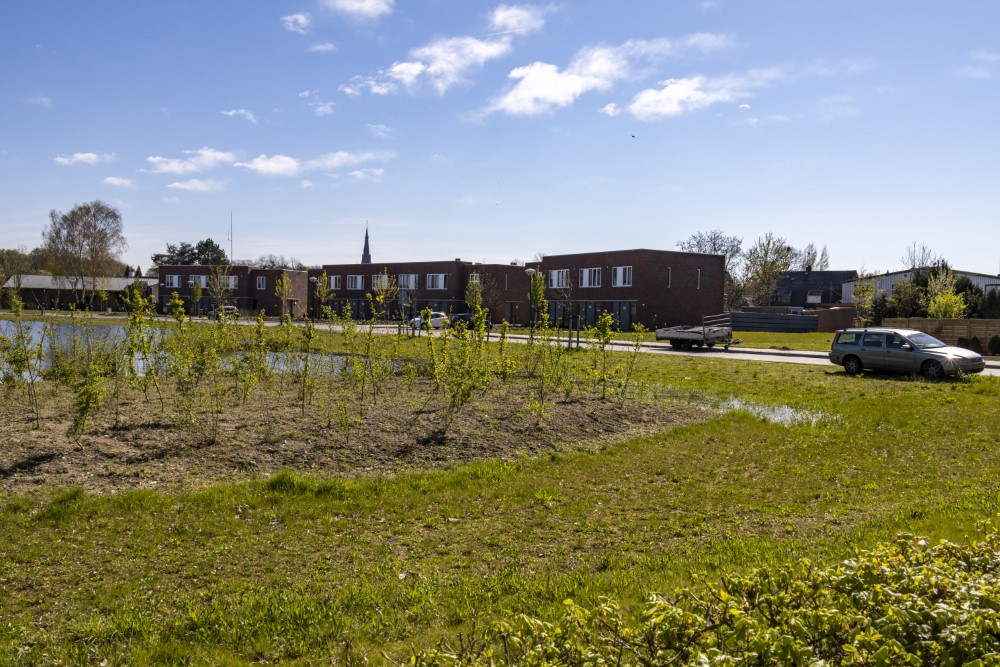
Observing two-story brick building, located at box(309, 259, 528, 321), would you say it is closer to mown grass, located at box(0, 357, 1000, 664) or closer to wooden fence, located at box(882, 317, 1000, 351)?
wooden fence, located at box(882, 317, 1000, 351)

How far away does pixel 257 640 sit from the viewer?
4.46 metres

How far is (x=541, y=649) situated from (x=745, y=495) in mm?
5978

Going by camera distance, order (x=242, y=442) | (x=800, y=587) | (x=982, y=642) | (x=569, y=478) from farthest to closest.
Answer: (x=242, y=442)
(x=569, y=478)
(x=800, y=587)
(x=982, y=642)

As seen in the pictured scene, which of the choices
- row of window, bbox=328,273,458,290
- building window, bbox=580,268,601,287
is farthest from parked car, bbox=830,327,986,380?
row of window, bbox=328,273,458,290

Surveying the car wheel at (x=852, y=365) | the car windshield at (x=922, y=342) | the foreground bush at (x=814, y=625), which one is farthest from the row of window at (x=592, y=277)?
the foreground bush at (x=814, y=625)

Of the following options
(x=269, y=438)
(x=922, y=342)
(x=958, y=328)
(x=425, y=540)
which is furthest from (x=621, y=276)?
(x=425, y=540)

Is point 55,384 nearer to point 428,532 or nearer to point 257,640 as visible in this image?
point 428,532

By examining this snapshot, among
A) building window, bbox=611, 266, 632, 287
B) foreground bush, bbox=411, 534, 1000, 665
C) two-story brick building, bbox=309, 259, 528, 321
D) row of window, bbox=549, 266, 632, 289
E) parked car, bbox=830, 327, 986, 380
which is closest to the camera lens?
foreground bush, bbox=411, 534, 1000, 665

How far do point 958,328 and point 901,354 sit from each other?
12719 millimetres

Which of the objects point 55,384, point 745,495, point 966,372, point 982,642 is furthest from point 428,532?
point 966,372

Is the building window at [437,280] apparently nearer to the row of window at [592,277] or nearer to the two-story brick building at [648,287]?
the row of window at [592,277]

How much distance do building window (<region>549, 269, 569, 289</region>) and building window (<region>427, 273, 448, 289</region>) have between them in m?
11.1

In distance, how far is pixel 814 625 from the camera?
2502mm

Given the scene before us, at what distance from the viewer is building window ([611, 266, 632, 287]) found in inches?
1906
